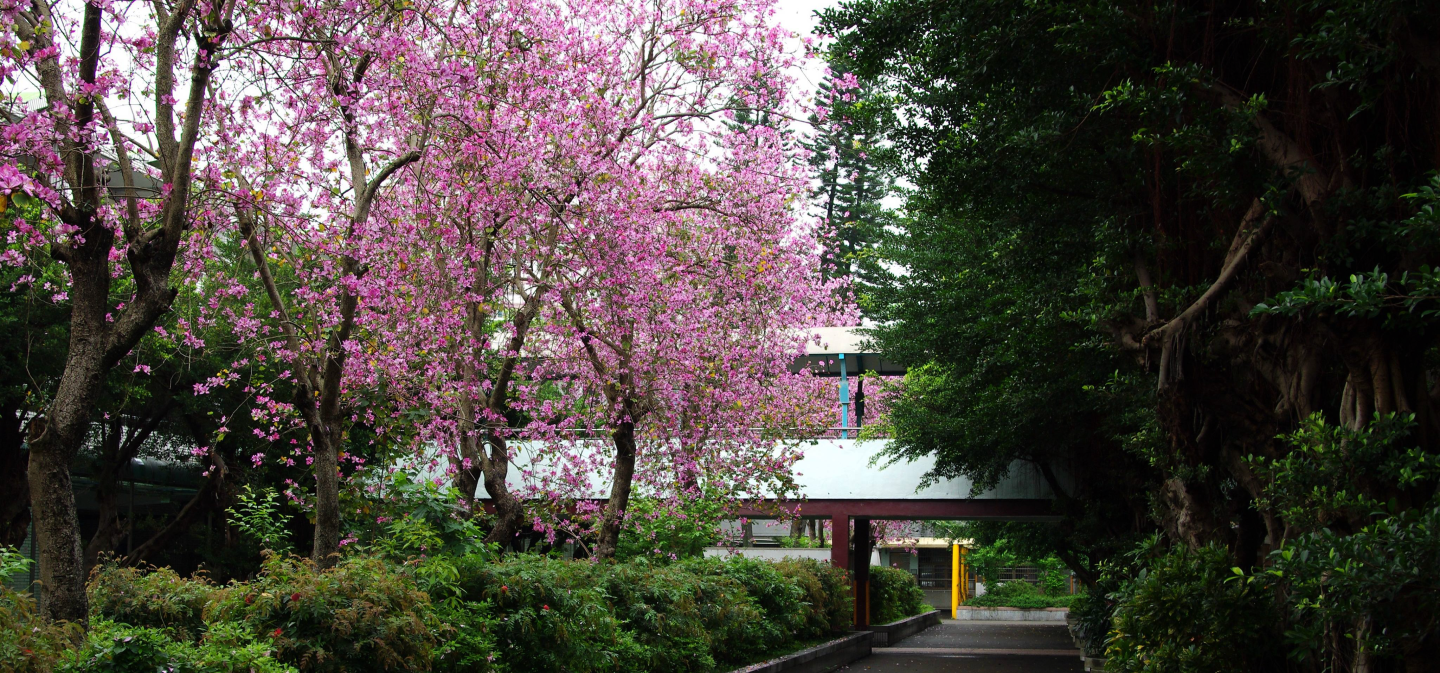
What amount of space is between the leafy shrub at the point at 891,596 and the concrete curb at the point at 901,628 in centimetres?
36

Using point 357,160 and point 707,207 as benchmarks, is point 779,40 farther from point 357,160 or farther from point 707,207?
point 357,160

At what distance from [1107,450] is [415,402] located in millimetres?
9827

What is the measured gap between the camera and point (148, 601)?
746 centimetres

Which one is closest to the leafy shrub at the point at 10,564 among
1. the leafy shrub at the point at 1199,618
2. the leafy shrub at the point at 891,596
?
the leafy shrub at the point at 1199,618

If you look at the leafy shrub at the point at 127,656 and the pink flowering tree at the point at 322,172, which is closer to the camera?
the leafy shrub at the point at 127,656

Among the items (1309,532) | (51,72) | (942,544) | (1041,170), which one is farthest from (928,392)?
(942,544)

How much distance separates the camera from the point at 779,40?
38.1ft

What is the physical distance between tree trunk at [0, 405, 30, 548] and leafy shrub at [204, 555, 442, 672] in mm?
14056

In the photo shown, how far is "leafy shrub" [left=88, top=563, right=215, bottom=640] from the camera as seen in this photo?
7.35 metres

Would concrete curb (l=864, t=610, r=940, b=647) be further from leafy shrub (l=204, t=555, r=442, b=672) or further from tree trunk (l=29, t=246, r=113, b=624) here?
tree trunk (l=29, t=246, r=113, b=624)

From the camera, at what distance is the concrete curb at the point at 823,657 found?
38.4ft

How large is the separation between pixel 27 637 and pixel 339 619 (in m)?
1.56

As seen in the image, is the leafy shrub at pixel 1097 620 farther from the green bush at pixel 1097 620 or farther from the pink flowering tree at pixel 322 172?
the pink flowering tree at pixel 322 172

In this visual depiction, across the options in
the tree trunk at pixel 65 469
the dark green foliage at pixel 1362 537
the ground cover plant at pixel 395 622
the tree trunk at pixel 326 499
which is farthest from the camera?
the tree trunk at pixel 326 499
